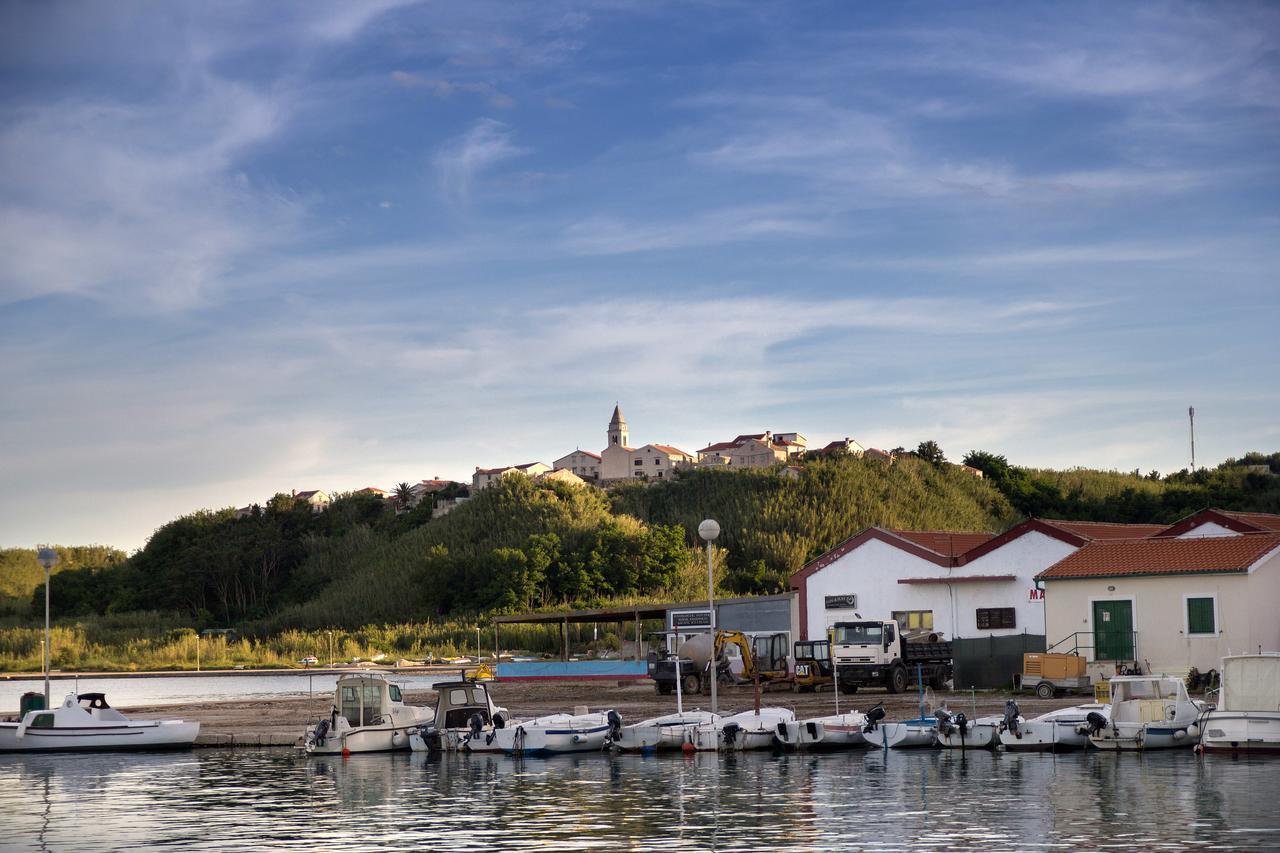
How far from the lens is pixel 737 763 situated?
32.1 m

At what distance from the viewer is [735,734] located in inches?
1328

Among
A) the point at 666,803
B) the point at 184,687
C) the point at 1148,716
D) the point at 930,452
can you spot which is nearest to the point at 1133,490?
the point at 930,452

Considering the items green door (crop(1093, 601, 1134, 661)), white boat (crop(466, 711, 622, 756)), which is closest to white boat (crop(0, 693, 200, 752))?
white boat (crop(466, 711, 622, 756))

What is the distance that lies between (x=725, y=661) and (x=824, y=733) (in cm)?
1909

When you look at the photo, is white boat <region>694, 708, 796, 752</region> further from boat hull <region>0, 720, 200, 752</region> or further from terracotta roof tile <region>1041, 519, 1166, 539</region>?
terracotta roof tile <region>1041, 519, 1166, 539</region>

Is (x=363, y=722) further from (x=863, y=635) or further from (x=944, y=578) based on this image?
(x=944, y=578)

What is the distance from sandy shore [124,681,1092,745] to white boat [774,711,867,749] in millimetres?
4334

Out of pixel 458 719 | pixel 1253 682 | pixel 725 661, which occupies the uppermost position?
pixel 1253 682

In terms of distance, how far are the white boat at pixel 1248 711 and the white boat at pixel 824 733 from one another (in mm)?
7584

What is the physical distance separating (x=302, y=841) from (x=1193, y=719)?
19646mm

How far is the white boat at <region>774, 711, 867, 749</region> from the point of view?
33.7 m

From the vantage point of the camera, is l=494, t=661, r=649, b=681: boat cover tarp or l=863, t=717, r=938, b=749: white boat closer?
l=863, t=717, r=938, b=749: white boat

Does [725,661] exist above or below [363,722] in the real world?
above

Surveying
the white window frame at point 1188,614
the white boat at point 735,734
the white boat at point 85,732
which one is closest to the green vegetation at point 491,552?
the white boat at point 85,732
